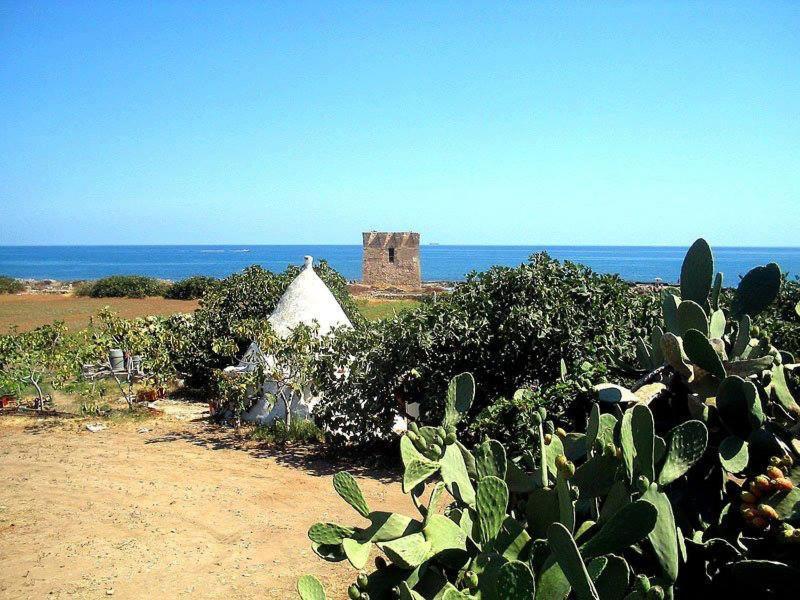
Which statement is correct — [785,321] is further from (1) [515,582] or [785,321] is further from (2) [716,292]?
(1) [515,582]

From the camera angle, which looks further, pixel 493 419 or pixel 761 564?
pixel 493 419

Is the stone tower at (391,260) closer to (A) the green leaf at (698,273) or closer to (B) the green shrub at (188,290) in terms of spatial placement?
(B) the green shrub at (188,290)

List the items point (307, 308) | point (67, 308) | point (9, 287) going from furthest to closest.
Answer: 1. point (9, 287)
2. point (67, 308)
3. point (307, 308)

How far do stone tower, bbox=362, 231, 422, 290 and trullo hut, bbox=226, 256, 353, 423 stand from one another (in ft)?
125

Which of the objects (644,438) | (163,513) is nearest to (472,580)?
(644,438)

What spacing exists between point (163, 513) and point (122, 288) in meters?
37.3

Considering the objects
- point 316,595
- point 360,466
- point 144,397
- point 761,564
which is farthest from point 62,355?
point 761,564

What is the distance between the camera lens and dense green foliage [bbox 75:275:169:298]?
132 feet

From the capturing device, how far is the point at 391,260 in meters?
51.4

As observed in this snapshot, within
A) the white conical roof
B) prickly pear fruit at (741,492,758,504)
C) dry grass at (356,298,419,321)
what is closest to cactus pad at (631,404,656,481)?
prickly pear fruit at (741,492,758,504)

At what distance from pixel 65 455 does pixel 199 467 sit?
2.19m

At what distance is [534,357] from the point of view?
8.75m

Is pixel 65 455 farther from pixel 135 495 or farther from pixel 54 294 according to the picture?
pixel 54 294

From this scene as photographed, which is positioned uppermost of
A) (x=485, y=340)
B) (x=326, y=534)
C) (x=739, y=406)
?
(x=739, y=406)
